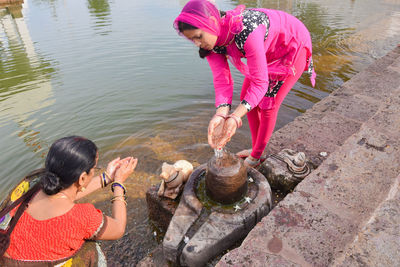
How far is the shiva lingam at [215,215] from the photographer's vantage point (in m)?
2.17

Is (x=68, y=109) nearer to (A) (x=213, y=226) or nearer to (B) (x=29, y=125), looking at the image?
(B) (x=29, y=125)

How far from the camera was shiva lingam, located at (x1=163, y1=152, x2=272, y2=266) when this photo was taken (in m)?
2.17

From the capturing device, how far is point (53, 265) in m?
1.67

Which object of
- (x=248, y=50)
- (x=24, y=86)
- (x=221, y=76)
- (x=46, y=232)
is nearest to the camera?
(x=46, y=232)

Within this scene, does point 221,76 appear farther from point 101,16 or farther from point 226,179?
point 101,16

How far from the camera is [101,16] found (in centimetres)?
1647

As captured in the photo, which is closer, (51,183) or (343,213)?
(51,183)

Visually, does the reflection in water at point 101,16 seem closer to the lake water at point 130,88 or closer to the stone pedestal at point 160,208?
the lake water at point 130,88

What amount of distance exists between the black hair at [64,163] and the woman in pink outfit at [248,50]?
1.02m

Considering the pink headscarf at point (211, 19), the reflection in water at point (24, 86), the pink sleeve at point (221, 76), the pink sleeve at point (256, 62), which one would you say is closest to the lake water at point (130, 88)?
the reflection in water at point (24, 86)

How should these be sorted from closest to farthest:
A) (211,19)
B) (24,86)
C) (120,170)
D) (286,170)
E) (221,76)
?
1. (211,19)
2. (120,170)
3. (221,76)
4. (286,170)
5. (24,86)

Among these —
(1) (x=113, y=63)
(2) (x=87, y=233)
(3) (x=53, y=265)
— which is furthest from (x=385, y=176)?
(1) (x=113, y=63)

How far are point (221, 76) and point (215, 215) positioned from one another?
1.36m

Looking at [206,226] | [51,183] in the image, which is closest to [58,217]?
[51,183]
